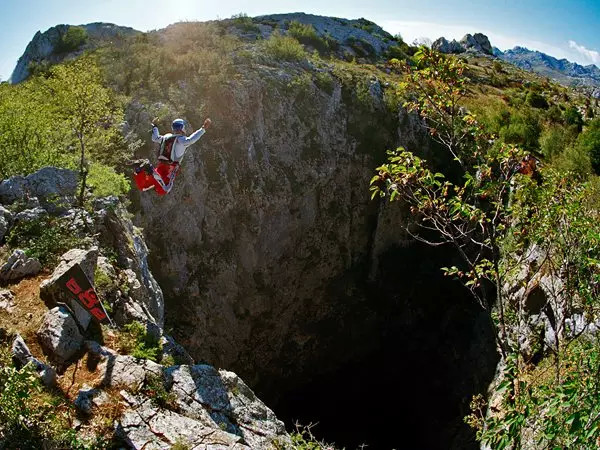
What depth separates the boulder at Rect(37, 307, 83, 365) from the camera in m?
7.66

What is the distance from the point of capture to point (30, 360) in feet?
22.9

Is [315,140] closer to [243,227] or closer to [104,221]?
[243,227]

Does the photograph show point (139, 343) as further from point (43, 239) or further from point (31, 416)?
point (43, 239)

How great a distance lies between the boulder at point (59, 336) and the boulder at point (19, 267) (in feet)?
4.92

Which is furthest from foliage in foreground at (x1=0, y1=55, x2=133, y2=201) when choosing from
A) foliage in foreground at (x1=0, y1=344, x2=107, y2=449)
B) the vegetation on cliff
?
the vegetation on cliff

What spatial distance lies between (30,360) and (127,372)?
5.21 ft

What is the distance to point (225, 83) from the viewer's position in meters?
20.9

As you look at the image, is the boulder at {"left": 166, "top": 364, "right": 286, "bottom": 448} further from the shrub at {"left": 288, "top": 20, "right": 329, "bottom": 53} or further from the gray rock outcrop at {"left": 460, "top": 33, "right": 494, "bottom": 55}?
the gray rock outcrop at {"left": 460, "top": 33, "right": 494, "bottom": 55}

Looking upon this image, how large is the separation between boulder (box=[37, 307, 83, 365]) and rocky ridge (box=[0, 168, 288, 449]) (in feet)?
0.05

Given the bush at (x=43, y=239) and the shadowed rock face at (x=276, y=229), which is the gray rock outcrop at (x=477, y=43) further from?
the bush at (x=43, y=239)

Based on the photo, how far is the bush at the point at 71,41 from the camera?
2583cm

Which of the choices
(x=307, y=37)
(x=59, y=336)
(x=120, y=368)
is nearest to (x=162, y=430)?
(x=120, y=368)

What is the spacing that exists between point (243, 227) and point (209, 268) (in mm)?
2589

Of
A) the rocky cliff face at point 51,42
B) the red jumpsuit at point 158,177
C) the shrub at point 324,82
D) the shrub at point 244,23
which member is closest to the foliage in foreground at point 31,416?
the red jumpsuit at point 158,177
